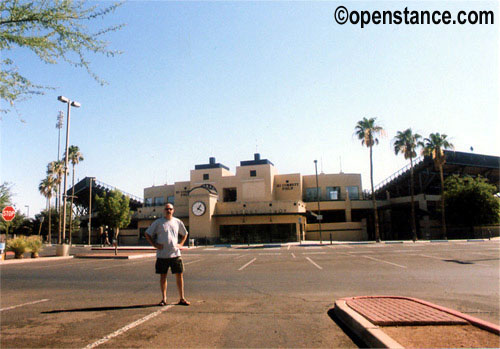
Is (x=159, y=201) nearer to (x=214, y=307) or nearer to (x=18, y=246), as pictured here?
(x=18, y=246)

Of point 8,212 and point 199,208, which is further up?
point 199,208

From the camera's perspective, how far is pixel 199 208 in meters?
40.5

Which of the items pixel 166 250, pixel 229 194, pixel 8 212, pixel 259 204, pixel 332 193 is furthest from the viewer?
pixel 229 194

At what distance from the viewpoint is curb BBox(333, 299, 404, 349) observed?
362 cm

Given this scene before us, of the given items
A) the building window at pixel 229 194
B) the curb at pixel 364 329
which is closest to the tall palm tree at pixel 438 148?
the building window at pixel 229 194

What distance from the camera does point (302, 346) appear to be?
388cm

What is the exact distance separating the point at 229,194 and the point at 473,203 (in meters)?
30.4

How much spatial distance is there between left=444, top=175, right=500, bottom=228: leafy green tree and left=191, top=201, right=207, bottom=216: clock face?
28.9 meters

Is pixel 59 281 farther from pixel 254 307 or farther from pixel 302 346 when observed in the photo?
pixel 302 346

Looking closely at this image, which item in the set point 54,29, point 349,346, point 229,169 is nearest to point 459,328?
point 349,346

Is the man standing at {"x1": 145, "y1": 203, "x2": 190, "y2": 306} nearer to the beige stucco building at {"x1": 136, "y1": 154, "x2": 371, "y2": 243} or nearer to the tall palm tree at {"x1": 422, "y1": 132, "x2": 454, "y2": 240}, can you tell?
the beige stucco building at {"x1": 136, "y1": 154, "x2": 371, "y2": 243}

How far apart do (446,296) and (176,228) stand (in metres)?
5.40

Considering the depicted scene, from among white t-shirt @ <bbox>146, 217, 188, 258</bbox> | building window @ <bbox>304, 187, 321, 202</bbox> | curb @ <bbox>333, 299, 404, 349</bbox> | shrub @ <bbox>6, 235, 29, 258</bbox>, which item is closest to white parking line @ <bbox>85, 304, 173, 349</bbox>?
white t-shirt @ <bbox>146, 217, 188, 258</bbox>

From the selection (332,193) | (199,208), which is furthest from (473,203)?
(199,208)
